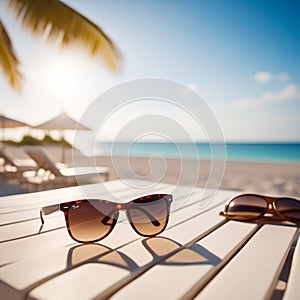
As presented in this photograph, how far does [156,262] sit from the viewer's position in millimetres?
749

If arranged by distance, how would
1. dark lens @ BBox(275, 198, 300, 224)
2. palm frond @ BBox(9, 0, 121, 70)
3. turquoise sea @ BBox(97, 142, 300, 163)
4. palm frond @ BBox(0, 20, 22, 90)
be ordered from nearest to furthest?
dark lens @ BBox(275, 198, 300, 224)
palm frond @ BBox(9, 0, 121, 70)
palm frond @ BBox(0, 20, 22, 90)
turquoise sea @ BBox(97, 142, 300, 163)

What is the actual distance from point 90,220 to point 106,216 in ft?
0.22

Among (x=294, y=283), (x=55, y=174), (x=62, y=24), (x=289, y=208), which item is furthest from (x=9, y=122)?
(x=294, y=283)

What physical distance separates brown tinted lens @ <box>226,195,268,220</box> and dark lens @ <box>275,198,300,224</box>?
5cm

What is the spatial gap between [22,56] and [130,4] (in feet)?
8.09

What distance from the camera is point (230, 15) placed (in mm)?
8945

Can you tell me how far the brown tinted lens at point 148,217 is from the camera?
97 cm

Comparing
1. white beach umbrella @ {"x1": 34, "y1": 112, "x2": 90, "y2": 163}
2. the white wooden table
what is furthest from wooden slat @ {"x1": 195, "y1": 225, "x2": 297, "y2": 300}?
white beach umbrella @ {"x1": 34, "y1": 112, "x2": 90, "y2": 163}

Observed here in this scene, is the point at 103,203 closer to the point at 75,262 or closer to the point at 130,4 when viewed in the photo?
the point at 75,262

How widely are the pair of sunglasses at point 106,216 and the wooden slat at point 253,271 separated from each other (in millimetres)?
289

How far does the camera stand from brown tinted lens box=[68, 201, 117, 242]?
89cm

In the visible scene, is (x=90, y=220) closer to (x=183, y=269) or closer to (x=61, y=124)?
(x=183, y=269)

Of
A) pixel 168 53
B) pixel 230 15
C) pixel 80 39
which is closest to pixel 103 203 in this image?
pixel 80 39

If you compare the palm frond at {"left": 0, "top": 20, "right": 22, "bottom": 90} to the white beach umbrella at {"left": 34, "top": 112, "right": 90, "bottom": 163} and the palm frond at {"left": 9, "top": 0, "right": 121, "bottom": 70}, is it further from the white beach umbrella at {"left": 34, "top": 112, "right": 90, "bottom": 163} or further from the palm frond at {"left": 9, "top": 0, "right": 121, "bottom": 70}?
the white beach umbrella at {"left": 34, "top": 112, "right": 90, "bottom": 163}
